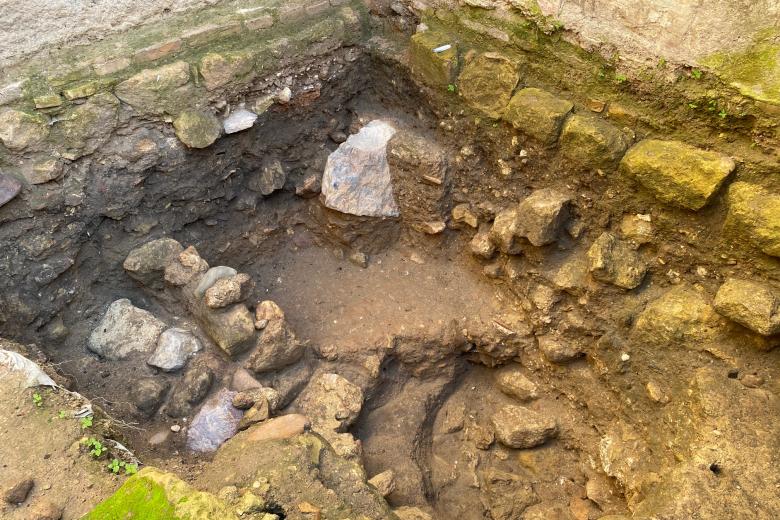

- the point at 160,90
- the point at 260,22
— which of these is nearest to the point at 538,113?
the point at 260,22

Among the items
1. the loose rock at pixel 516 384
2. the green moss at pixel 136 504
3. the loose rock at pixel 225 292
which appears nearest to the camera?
the green moss at pixel 136 504

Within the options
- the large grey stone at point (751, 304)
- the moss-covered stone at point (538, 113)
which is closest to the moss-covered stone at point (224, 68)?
the moss-covered stone at point (538, 113)

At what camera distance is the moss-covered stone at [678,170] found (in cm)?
248

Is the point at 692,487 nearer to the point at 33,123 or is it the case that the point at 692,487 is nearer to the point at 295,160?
the point at 295,160

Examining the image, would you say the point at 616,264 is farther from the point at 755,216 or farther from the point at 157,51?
the point at 157,51

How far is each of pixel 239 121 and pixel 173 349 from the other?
123 centimetres

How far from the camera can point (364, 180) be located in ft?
11.8

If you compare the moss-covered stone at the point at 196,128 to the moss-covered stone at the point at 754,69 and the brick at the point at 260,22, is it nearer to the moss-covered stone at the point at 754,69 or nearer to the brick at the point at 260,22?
the brick at the point at 260,22

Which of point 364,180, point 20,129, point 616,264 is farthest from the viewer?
point 364,180

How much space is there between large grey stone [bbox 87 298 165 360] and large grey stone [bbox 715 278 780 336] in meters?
2.64

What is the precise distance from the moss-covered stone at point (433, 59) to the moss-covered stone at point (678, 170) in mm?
1043

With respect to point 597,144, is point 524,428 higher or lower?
lower

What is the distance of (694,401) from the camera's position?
2.56m

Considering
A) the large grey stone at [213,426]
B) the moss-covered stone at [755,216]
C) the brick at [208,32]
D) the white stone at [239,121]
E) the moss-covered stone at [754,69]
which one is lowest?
the large grey stone at [213,426]
